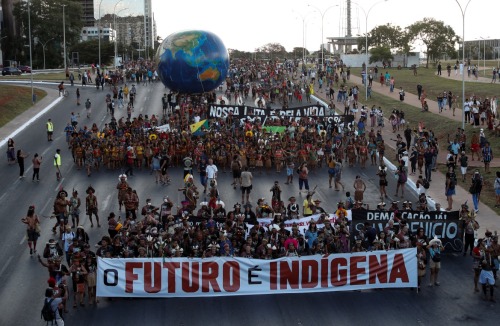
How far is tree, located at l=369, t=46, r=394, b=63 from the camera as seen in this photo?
306 feet

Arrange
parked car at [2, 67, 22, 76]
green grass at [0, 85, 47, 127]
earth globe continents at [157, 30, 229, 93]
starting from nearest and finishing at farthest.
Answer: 1. earth globe continents at [157, 30, 229, 93]
2. green grass at [0, 85, 47, 127]
3. parked car at [2, 67, 22, 76]

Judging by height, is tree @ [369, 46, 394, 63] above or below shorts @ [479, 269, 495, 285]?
above

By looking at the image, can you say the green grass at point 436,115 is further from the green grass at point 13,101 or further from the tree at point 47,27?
the tree at point 47,27

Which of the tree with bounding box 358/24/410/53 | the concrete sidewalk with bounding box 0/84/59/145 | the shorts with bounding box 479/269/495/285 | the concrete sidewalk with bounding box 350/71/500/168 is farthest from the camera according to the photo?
the tree with bounding box 358/24/410/53

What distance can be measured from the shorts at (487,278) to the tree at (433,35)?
270 ft

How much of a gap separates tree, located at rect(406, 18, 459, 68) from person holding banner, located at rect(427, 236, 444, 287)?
81.3 meters

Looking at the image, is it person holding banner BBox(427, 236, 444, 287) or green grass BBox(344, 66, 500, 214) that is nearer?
person holding banner BBox(427, 236, 444, 287)

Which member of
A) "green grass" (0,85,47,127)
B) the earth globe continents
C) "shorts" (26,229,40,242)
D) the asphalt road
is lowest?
the asphalt road

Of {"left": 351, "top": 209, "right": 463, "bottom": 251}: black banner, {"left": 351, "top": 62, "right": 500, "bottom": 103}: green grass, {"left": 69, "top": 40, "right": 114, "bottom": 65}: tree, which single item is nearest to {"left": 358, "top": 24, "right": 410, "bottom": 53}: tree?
{"left": 351, "top": 62, "right": 500, "bottom": 103}: green grass

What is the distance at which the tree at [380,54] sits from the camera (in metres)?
93.2

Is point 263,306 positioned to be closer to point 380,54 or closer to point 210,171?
point 210,171

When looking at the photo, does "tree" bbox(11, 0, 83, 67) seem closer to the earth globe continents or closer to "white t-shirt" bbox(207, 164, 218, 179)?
the earth globe continents

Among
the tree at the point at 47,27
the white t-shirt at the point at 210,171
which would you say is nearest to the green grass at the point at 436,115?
the white t-shirt at the point at 210,171

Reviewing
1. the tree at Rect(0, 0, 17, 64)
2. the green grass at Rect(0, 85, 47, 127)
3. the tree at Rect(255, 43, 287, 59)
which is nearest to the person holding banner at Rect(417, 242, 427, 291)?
the green grass at Rect(0, 85, 47, 127)
